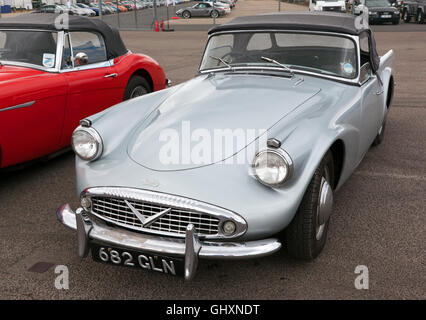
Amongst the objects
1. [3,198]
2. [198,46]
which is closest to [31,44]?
[3,198]

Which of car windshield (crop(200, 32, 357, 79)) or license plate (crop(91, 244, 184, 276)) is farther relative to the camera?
car windshield (crop(200, 32, 357, 79))

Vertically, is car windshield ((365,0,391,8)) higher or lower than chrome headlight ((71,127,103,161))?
higher

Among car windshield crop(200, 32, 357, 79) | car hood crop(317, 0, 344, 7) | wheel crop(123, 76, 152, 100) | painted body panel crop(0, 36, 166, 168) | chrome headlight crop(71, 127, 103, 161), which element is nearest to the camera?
chrome headlight crop(71, 127, 103, 161)

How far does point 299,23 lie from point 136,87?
2.54m

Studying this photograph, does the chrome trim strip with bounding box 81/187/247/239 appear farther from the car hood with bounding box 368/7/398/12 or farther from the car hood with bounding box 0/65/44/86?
the car hood with bounding box 368/7/398/12

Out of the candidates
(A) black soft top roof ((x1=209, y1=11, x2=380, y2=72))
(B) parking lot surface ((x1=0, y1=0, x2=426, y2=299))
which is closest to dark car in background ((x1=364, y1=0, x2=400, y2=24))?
(B) parking lot surface ((x1=0, y1=0, x2=426, y2=299))

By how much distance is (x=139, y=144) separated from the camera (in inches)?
125

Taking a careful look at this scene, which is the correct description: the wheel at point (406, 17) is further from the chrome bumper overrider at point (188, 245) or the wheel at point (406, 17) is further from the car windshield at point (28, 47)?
the chrome bumper overrider at point (188, 245)

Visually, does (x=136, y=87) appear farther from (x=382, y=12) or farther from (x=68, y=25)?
(x=382, y=12)

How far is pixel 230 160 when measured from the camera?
9.47 ft

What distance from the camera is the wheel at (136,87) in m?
5.83

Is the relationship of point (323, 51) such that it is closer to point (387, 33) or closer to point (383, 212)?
point (383, 212)

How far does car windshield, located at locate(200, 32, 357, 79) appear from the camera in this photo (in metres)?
4.04

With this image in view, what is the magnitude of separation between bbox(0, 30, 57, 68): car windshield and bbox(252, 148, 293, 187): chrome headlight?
3060mm
